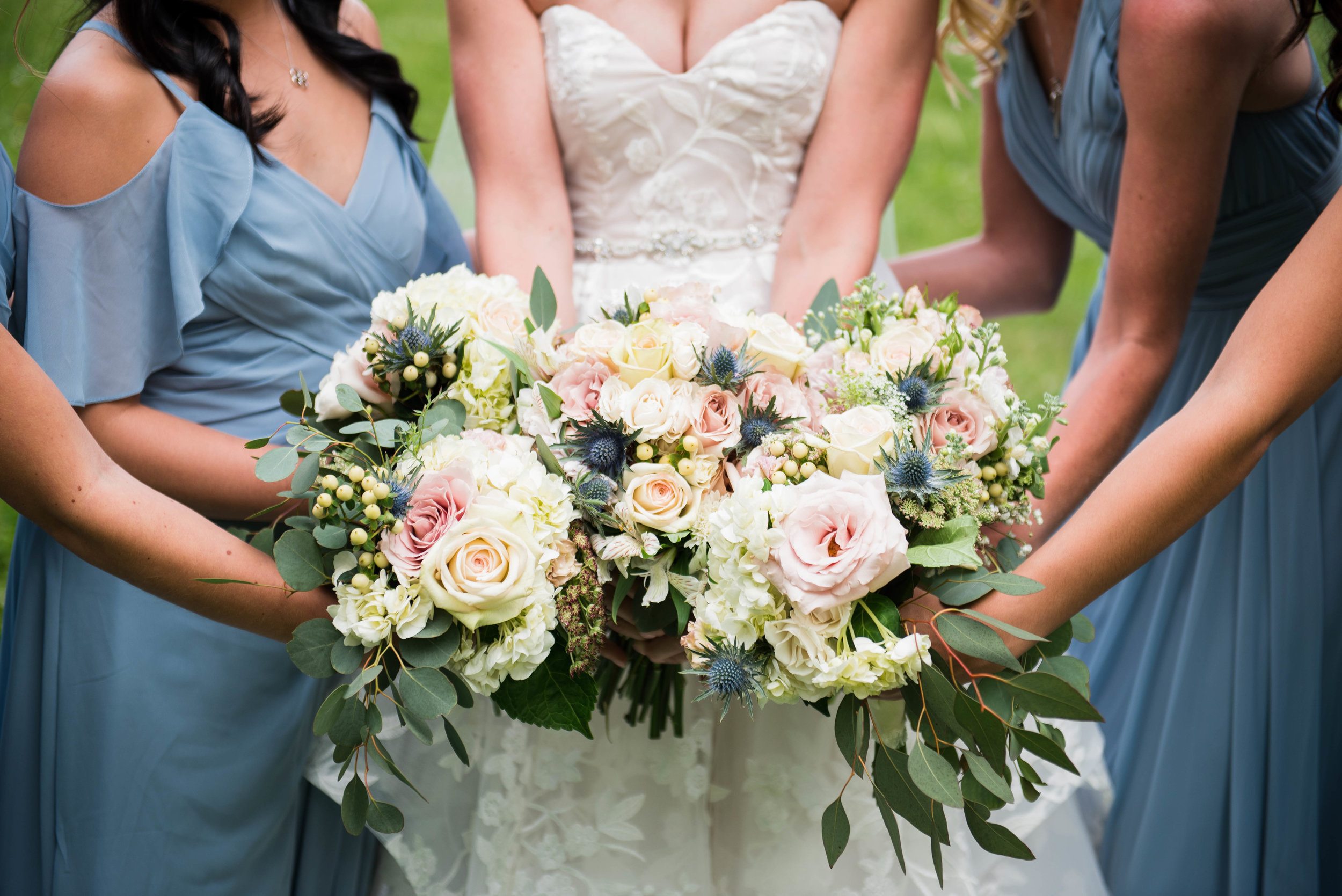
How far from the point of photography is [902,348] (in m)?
1.59

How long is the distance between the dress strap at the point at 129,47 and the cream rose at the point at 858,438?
1.41 meters

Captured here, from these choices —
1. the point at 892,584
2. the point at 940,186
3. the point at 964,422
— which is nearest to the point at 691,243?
the point at 964,422

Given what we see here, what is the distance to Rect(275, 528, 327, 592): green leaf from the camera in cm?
147

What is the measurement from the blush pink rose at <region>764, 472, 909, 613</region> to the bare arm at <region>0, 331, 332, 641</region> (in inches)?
30.9

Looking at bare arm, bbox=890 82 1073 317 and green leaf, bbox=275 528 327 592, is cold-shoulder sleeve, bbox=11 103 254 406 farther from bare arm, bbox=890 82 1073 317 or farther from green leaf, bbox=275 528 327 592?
bare arm, bbox=890 82 1073 317

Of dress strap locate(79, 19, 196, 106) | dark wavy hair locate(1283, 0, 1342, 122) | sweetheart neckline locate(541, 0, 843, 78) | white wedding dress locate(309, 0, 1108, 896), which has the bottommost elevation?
white wedding dress locate(309, 0, 1108, 896)

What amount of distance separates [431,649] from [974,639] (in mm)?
775

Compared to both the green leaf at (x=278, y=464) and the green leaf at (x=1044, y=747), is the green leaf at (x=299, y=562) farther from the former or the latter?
the green leaf at (x=1044, y=747)

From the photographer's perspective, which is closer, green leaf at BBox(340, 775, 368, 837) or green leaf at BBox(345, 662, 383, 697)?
green leaf at BBox(345, 662, 383, 697)

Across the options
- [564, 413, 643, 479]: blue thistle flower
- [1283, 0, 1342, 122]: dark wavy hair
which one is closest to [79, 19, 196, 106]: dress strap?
[564, 413, 643, 479]: blue thistle flower

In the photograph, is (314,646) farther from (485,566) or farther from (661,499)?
(661,499)

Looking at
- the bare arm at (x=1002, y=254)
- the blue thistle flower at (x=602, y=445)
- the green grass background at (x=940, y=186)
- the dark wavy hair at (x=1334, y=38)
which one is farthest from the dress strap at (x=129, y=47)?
the green grass background at (x=940, y=186)

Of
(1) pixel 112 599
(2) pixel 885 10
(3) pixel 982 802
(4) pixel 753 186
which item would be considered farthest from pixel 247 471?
(2) pixel 885 10

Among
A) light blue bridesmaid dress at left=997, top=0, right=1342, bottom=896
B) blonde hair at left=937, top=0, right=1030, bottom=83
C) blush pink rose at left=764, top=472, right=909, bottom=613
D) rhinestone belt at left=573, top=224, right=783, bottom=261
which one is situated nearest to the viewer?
blush pink rose at left=764, top=472, right=909, bottom=613
